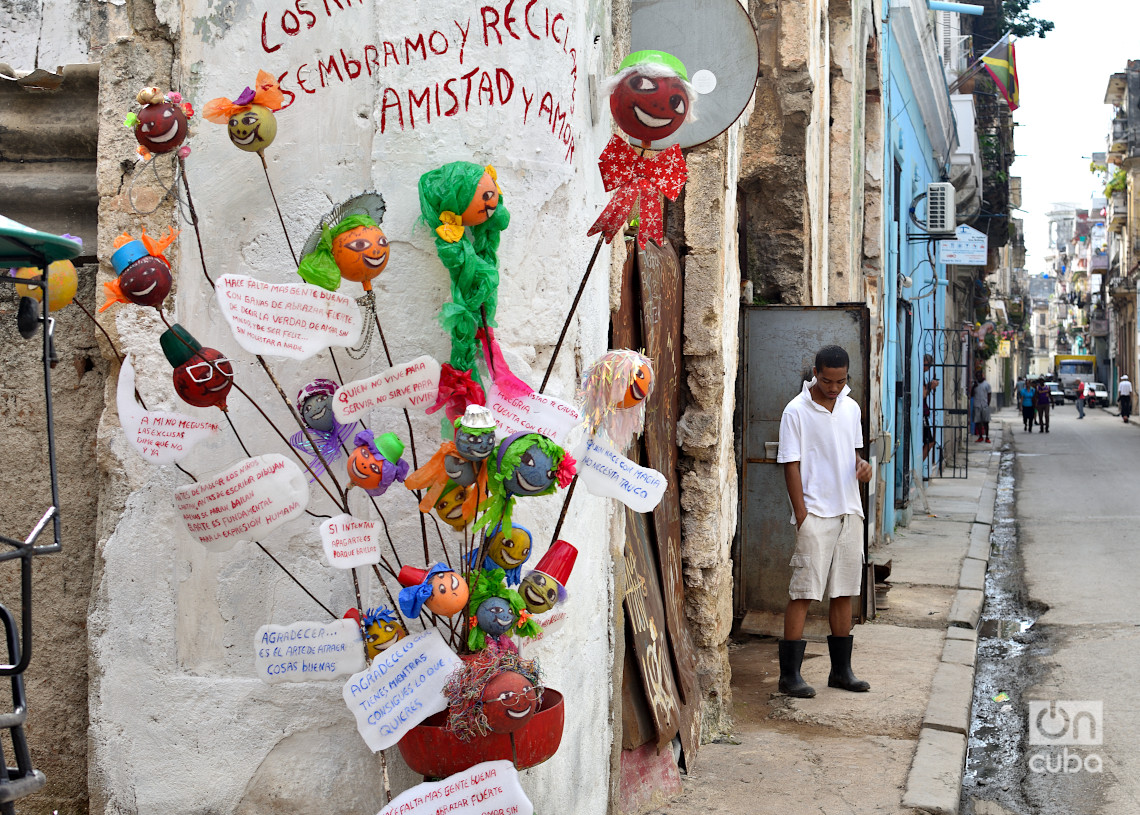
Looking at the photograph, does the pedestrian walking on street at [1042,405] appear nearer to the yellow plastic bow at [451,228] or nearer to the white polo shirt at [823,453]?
the white polo shirt at [823,453]

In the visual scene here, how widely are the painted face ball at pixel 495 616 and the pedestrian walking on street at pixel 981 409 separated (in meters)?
23.8

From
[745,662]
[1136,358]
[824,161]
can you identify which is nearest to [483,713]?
[745,662]

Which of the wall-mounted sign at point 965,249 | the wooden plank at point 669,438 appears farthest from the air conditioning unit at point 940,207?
the wooden plank at point 669,438

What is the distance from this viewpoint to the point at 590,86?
10.6 ft

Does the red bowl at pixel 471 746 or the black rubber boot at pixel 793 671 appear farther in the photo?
the black rubber boot at pixel 793 671

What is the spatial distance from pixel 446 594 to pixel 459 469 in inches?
10.9

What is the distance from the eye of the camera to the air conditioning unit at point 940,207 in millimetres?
14109

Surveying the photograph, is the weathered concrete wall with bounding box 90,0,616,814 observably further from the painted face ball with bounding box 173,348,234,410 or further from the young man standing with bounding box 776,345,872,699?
the young man standing with bounding box 776,345,872,699

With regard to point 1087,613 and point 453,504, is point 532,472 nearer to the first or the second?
point 453,504

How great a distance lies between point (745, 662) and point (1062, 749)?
174 cm

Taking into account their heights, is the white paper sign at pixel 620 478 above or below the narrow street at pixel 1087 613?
above

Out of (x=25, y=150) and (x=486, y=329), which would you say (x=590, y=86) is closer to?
(x=486, y=329)

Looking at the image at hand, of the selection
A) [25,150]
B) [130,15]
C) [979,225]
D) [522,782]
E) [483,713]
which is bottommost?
[522,782]

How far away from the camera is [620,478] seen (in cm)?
263
